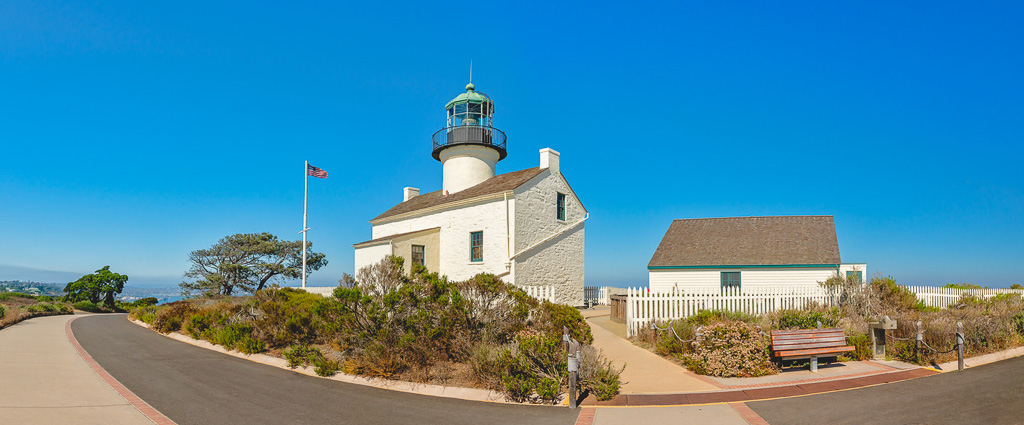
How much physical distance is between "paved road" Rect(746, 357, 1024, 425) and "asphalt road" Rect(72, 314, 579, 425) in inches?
121

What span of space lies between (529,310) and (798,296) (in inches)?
419

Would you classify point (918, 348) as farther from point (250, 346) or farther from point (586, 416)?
point (250, 346)

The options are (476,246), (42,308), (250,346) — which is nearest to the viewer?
(250,346)

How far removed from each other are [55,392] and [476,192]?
697 inches

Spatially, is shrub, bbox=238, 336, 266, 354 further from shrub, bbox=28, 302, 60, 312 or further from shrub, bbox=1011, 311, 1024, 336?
shrub, bbox=28, 302, 60, 312

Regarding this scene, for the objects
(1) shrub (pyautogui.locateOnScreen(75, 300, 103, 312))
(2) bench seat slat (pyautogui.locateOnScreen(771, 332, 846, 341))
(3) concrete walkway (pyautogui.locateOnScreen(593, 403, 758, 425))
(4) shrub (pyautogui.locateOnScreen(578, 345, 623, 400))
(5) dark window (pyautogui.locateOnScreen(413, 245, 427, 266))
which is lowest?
(1) shrub (pyautogui.locateOnScreen(75, 300, 103, 312))

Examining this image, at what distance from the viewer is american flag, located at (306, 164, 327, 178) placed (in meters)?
27.2

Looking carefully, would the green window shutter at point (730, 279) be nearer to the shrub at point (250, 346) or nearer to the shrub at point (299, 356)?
the shrub at point (299, 356)

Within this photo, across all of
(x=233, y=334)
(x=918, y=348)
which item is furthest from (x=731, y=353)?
(x=233, y=334)

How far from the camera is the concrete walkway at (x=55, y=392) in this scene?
648cm

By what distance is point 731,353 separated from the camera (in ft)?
30.8

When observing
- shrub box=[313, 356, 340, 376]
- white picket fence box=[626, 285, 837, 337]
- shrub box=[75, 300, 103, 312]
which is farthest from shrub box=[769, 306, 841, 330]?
shrub box=[75, 300, 103, 312]

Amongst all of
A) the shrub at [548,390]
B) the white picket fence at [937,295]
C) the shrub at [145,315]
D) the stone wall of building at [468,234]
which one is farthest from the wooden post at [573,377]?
the white picket fence at [937,295]

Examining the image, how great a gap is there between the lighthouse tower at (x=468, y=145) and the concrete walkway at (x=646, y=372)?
15.3 meters
